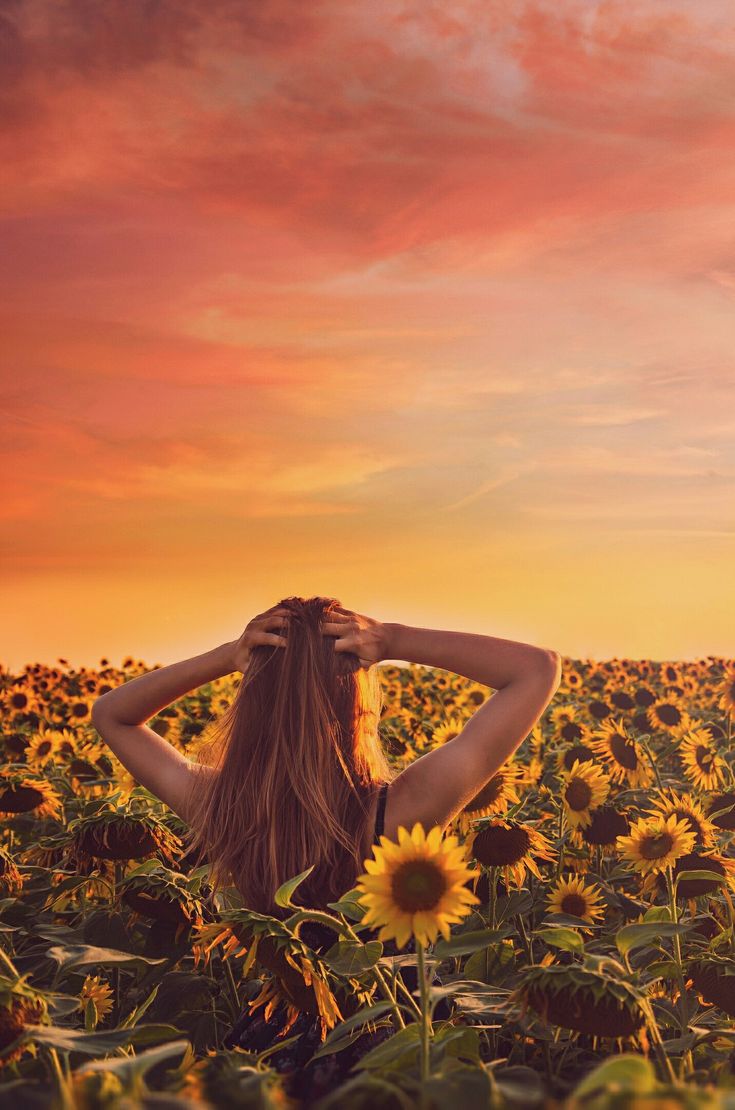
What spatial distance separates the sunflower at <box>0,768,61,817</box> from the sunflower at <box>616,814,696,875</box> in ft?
10.9

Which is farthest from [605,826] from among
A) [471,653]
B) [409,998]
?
[409,998]

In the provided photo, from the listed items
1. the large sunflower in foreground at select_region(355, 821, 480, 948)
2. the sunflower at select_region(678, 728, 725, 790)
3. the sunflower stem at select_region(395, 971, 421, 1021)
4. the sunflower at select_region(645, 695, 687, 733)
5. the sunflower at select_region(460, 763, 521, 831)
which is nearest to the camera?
the large sunflower in foreground at select_region(355, 821, 480, 948)

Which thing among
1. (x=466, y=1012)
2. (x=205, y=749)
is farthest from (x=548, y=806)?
(x=466, y=1012)

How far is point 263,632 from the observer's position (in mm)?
3684

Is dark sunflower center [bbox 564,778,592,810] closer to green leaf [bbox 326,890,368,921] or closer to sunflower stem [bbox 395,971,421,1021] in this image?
sunflower stem [bbox 395,971,421,1021]

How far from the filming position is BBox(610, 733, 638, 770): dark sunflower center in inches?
275

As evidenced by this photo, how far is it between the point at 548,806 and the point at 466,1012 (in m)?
3.59

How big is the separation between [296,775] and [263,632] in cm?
54

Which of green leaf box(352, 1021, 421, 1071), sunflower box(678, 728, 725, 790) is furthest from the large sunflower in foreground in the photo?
sunflower box(678, 728, 725, 790)

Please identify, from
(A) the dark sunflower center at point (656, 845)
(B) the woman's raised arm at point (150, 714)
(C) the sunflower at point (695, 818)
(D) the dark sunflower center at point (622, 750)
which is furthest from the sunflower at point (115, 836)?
(D) the dark sunflower center at point (622, 750)

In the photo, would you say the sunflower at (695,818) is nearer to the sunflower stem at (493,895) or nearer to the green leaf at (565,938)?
the sunflower stem at (493,895)

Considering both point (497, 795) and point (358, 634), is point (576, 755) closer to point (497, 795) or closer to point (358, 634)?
point (497, 795)

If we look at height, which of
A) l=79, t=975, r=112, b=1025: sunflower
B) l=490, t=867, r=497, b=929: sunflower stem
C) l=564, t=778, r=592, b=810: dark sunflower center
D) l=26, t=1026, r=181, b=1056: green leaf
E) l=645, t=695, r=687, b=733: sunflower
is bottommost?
l=79, t=975, r=112, b=1025: sunflower

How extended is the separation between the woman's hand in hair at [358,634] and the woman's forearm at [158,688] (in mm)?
564
